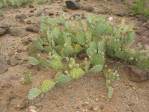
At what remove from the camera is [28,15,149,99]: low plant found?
352 cm

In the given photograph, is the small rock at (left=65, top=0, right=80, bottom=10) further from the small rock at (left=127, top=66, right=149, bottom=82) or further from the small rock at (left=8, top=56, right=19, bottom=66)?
the small rock at (left=127, top=66, right=149, bottom=82)

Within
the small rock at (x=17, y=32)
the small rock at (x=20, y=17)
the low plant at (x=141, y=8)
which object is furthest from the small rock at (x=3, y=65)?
the low plant at (x=141, y=8)

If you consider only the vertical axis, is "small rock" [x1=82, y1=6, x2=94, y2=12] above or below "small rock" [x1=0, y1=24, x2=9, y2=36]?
above

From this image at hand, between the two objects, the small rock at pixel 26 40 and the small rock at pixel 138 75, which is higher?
the small rock at pixel 26 40

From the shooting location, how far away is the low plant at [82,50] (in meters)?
3.52

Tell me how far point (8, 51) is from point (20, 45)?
0.55 ft

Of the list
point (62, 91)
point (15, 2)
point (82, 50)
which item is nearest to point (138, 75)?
point (82, 50)

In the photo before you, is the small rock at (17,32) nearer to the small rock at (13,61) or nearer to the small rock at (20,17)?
the small rock at (20,17)

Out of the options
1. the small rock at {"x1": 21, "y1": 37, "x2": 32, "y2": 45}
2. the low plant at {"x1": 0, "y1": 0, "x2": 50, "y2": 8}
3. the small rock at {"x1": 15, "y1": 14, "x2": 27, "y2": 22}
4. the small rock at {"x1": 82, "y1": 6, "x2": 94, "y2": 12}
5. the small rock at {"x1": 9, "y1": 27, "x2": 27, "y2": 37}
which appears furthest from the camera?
the low plant at {"x1": 0, "y1": 0, "x2": 50, "y2": 8}

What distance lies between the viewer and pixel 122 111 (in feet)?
11.1

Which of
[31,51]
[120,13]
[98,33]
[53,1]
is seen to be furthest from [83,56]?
[53,1]

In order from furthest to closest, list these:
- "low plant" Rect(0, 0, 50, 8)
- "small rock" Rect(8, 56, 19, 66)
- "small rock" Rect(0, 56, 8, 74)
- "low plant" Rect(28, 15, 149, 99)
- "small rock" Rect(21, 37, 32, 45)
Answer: "low plant" Rect(0, 0, 50, 8)
"small rock" Rect(21, 37, 32, 45)
"small rock" Rect(8, 56, 19, 66)
"small rock" Rect(0, 56, 8, 74)
"low plant" Rect(28, 15, 149, 99)

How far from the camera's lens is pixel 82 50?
13.0 feet

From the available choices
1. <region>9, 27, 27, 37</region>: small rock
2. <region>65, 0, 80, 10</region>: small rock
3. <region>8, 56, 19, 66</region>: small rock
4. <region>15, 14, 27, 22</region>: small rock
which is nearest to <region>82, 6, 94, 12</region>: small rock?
<region>65, 0, 80, 10</region>: small rock
